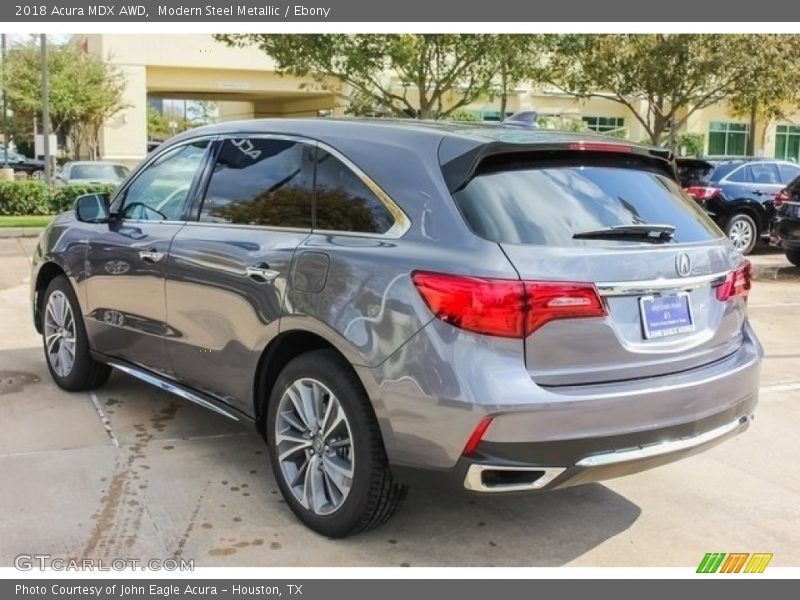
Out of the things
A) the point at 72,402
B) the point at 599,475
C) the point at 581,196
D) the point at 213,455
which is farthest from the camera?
the point at 72,402

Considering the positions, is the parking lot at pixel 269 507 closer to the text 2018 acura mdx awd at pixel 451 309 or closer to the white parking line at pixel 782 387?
the text 2018 acura mdx awd at pixel 451 309

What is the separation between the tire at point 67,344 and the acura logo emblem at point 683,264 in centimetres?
373

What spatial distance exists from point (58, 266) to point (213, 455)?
1932 millimetres

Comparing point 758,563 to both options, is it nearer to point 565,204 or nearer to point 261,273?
point 565,204

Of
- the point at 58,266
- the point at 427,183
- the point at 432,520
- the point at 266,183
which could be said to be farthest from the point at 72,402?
the point at 427,183

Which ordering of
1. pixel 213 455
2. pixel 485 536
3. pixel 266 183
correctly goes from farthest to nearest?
pixel 213 455
pixel 266 183
pixel 485 536

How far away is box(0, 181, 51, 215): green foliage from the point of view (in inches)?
714

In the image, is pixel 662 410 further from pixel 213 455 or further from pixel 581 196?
pixel 213 455

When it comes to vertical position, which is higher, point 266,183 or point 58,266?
point 266,183

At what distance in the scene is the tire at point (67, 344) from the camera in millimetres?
5695

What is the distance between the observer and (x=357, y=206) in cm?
378

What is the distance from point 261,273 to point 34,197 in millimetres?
15962

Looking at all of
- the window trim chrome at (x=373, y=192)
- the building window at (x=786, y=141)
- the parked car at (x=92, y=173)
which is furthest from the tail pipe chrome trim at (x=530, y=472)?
the building window at (x=786, y=141)

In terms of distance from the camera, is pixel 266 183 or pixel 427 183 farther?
pixel 266 183
